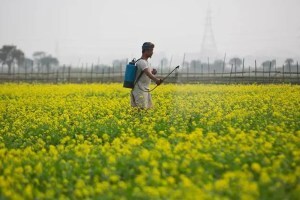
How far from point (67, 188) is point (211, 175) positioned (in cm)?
181

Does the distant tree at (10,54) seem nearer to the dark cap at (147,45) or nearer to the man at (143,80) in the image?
the man at (143,80)

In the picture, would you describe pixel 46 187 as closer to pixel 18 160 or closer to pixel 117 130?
pixel 18 160

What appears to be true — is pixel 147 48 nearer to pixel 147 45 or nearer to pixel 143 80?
pixel 147 45

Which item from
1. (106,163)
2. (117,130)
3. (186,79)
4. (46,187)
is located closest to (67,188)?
(46,187)

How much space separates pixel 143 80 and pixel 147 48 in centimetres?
85

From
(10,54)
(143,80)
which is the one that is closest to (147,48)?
(143,80)

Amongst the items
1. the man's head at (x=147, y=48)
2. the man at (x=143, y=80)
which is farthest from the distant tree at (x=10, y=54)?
the man's head at (x=147, y=48)

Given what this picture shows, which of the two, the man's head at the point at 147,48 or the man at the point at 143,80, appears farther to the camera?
the man at the point at 143,80

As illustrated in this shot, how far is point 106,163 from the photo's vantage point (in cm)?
586

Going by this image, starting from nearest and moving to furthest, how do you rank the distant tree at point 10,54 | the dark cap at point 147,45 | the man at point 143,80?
the dark cap at point 147,45
the man at point 143,80
the distant tree at point 10,54

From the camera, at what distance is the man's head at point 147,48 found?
8953 mm

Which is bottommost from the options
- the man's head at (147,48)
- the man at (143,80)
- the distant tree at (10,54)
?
the man at (143,80)

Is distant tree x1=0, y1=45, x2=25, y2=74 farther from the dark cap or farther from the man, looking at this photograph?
the dark cap

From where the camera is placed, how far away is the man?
29.7 feet
